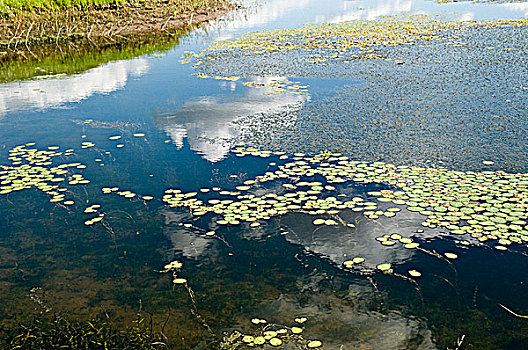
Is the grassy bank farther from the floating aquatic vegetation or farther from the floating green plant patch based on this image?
the floating green plant patch

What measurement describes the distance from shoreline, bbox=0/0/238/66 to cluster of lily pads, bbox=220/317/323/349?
11.4 m

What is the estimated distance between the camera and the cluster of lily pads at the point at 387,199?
4054 millimetres

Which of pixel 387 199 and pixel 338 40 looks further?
pixel 338 40

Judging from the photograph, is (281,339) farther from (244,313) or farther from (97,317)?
(97,317)

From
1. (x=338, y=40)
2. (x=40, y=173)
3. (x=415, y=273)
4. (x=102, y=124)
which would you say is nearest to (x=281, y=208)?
(x=415, y=273)

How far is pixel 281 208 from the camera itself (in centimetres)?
451

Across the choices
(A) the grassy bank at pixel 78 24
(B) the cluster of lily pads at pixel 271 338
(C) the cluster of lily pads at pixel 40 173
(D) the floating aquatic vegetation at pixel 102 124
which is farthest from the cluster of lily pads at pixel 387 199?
(A) the grassy bank at pixel 78 24

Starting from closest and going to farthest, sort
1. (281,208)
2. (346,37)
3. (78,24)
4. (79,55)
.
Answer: (281,208)
(79,55)
(346,37)
(78,24)

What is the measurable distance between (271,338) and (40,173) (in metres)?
3.70

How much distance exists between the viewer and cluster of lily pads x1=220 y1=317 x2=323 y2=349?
9.82ft

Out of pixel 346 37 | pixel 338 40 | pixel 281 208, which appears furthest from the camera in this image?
pixel 346 37

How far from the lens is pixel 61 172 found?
18.5 ft

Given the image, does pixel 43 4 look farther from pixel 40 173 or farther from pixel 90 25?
pixel 40 173

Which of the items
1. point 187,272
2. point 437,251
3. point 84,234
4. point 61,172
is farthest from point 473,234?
point 61,172
